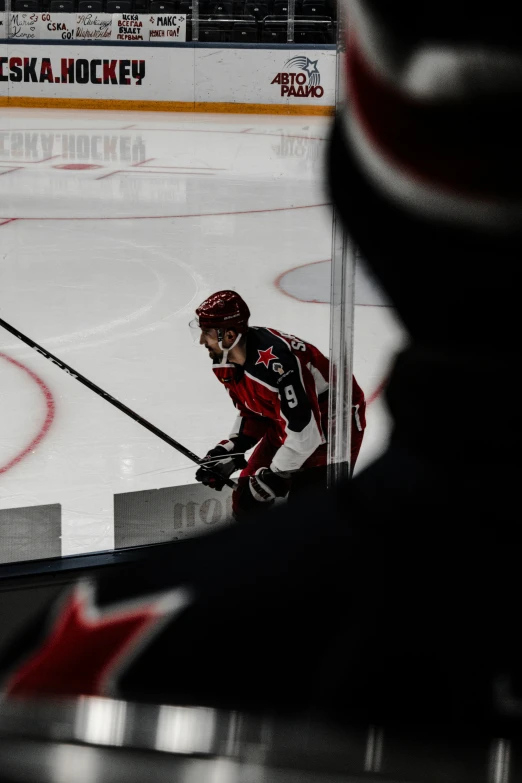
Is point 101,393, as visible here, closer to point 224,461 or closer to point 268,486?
point 224,461

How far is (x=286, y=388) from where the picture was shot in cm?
232

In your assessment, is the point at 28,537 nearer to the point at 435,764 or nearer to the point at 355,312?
the point at 355,312

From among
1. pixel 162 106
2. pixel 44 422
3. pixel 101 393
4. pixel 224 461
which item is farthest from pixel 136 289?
pixel 162 106

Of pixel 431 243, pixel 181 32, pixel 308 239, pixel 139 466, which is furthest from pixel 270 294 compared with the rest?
pixel 181 32

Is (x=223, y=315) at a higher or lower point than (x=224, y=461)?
higher

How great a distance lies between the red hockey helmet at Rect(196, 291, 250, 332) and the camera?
7.74 feet

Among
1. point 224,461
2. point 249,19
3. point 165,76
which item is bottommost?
point 224,461

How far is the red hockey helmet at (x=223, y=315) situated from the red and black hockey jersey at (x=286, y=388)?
0.05m

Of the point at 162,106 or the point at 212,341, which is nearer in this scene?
the point at 212,341

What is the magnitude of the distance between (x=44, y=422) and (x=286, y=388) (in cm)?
116

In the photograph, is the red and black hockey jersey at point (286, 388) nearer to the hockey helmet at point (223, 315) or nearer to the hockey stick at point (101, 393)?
the hockey helmet at point (223, 315)

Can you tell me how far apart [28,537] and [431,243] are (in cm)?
177

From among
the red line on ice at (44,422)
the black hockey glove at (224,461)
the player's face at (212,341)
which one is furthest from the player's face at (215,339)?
the red line on ice at (44,422)

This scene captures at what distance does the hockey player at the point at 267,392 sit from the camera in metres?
2.28
